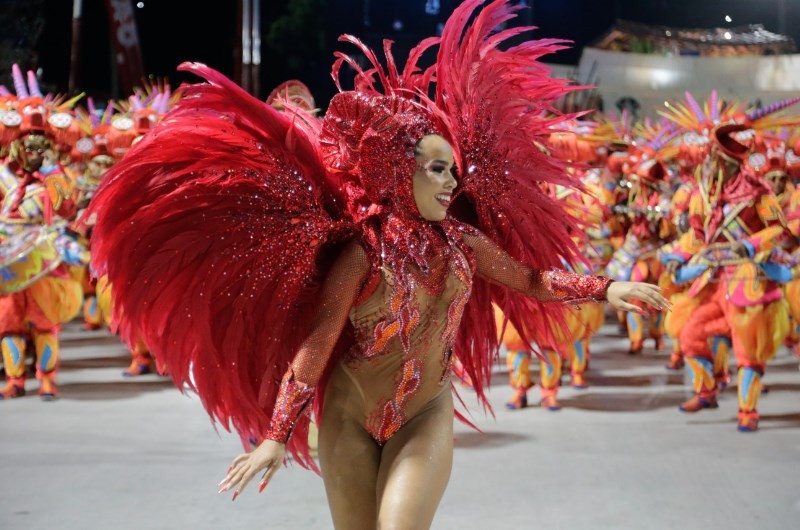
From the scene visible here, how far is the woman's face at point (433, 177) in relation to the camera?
2.52 metres

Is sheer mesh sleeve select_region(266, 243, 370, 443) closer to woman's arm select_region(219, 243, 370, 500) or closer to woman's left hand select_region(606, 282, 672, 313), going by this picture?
woman's arm select_region(219, 243, 370, 500)

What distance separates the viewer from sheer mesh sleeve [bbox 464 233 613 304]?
8.74 ft

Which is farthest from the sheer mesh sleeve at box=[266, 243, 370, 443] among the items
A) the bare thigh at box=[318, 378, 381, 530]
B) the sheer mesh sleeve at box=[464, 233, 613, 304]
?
the sheer mesh sleeve at box=[464, 233, 613, 304]

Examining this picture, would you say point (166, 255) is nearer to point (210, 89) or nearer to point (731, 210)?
point (210, 89)

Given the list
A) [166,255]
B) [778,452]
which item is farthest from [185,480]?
[778,452]

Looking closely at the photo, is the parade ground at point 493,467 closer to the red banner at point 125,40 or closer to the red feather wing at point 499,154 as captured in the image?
the red feather wing at point 499,154

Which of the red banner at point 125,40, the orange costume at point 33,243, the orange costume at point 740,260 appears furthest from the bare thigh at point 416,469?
the red banner at point 125,40

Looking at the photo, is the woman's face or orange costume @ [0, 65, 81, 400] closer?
the woman's face

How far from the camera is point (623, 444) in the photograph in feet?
18.3

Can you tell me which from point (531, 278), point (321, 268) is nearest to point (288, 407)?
point (321, 268)

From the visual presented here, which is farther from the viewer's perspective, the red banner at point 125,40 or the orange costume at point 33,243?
the red banner at point 125,40

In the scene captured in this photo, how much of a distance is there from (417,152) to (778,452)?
3771 millimetres

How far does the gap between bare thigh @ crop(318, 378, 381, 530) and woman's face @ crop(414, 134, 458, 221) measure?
1.99 feet

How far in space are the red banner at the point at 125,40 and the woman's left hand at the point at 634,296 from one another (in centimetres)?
808
